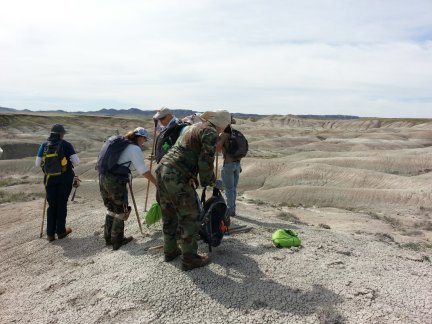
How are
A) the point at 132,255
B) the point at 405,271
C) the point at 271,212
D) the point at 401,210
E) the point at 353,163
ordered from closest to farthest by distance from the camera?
the point at 405,271, the point at 132,255, the point at 271,212, the point at 401,210, the point at 353,163

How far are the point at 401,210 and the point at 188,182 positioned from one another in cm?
1250

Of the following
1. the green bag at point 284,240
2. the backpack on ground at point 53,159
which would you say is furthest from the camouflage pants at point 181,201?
the backpack on ground at point 53,159

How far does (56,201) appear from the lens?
7.99 metres

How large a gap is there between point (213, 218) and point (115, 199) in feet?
6.27

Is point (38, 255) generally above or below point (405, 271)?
below

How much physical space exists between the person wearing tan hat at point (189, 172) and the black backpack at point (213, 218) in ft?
1.16

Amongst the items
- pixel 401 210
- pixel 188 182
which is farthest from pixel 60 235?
pixel 401 210

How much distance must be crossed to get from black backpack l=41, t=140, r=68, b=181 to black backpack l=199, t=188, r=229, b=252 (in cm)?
336

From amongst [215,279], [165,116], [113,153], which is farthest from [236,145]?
[215,279]

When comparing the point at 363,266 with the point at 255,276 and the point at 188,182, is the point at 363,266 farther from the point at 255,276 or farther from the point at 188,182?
the point at 188,182

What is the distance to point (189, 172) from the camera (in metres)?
5.25

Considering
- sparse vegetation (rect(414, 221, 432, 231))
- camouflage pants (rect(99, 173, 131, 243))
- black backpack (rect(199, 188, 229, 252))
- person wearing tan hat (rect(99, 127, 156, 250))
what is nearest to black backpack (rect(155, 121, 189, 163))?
person wearing tan hat (rect(99, 127, 156, 250))

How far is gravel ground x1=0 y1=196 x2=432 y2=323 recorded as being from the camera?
183 inches

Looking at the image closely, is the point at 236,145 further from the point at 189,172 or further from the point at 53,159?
the point at 53,159
